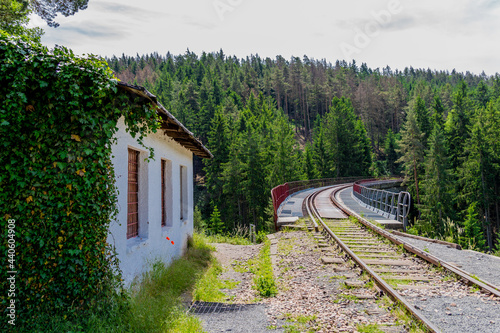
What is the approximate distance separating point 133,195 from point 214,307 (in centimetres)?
312

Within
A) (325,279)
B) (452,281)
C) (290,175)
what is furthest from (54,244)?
(290,175)

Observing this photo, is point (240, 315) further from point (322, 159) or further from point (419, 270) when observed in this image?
point (322, 159)

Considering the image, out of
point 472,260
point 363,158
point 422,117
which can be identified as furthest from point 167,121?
point 363,158

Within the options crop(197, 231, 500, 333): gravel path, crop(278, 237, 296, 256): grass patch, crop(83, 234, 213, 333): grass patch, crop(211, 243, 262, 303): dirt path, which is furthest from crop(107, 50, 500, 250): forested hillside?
crop(83, 234, 213, 333): grass patch

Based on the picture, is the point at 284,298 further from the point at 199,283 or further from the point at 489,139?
the point at 489,139

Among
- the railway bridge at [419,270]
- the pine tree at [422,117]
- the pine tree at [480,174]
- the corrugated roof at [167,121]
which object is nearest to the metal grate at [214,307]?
the railway bridge at [419,270]

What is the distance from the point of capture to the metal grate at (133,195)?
7.62m

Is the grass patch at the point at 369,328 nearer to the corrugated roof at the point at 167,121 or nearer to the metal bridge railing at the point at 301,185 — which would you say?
the corrugated roof at the point at 167,121

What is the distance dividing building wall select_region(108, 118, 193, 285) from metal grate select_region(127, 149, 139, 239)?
0.09 m

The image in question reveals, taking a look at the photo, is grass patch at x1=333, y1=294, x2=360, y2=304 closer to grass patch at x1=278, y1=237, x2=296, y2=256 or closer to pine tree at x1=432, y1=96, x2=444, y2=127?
grass patch at x1=278, y1=237, x2=296, y2=256

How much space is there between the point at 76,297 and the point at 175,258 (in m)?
5.45

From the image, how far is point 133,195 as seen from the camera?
787cm

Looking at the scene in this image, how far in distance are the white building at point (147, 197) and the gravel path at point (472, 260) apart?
7.49 meters

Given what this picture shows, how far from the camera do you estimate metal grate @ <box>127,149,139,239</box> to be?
25.0 ft
